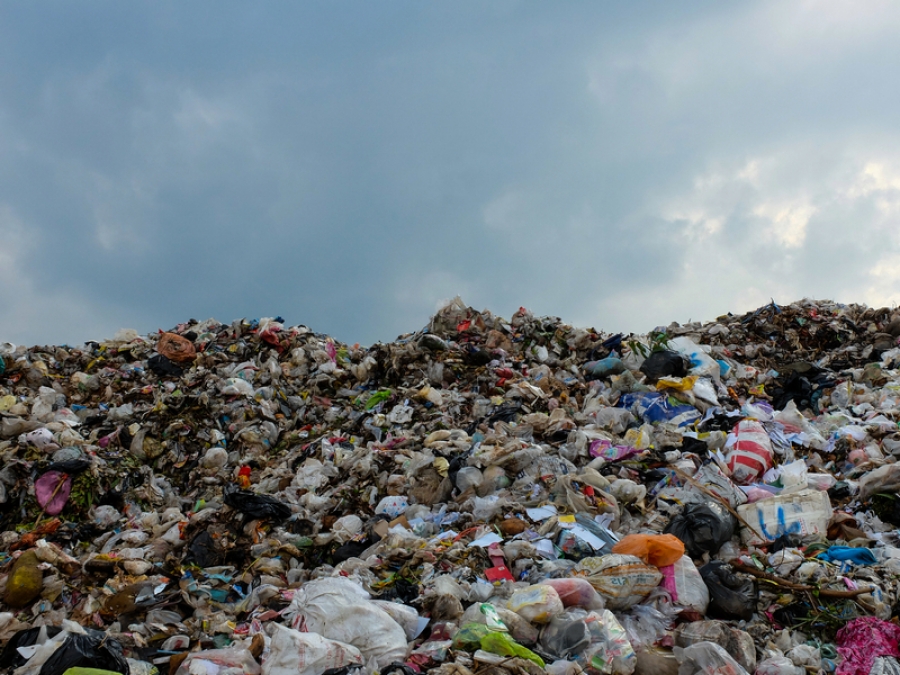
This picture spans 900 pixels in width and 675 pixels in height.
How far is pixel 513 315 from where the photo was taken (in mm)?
10758

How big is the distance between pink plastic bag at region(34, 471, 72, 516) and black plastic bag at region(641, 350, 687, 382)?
679 centimetres

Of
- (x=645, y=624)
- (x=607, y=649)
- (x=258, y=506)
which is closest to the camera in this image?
(x=607, y=649)

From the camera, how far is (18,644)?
3.85 metres

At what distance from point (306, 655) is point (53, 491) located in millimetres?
4938

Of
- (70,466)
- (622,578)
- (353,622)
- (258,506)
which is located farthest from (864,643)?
(70,466)

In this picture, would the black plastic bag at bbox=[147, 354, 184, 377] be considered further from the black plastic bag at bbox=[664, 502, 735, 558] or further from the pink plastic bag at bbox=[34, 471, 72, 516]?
the black plastic bag at bbox=[664, 502, 735, 558]

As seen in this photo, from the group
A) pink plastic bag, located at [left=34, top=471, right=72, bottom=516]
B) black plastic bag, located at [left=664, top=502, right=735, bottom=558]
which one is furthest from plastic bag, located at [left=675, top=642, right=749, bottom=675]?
pink plastic bag, located at [left=34, top=471, right=72, bottom=516]

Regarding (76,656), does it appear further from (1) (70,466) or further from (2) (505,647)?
(1) (70,466)

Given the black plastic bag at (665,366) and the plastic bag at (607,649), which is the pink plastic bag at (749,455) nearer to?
the black plastic bag at (665,366)

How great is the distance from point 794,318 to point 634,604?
9.45 meters

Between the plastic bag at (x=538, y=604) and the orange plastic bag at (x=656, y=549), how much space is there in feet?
2.55

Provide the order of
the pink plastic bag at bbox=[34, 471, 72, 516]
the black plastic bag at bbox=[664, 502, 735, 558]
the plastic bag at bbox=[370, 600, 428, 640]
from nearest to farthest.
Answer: the plastic bag at bbox=[370, 600, 428, 640]
the black plastic bag at bbox=[664, 502, 735, 558]
the pink plastic bag at bbox=[34, 471, 72, 516]

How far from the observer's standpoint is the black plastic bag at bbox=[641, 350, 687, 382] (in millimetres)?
8086

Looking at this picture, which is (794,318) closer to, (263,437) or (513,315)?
(513,315)
